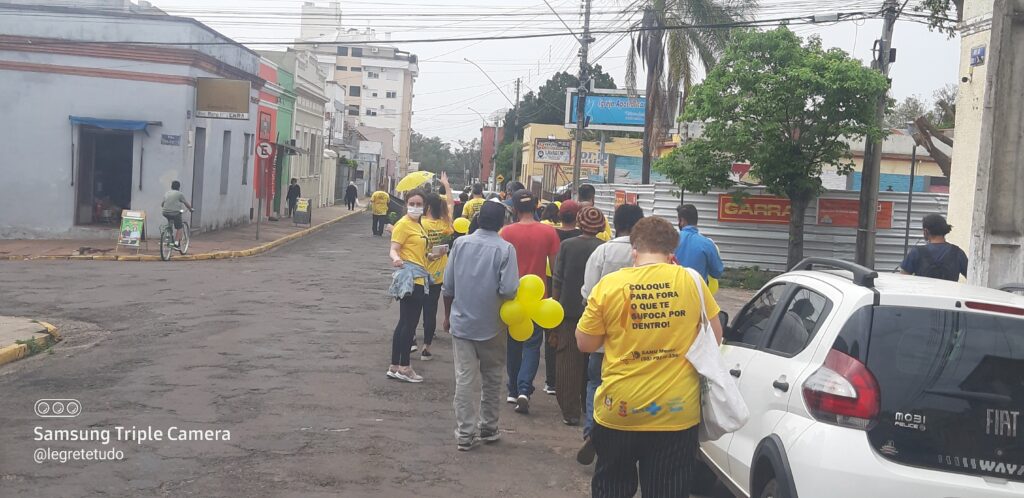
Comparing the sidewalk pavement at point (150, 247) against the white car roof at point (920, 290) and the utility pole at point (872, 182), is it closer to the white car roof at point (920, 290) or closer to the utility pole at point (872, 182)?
the utility pole at point (872, 182)

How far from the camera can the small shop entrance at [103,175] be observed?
84.0ft

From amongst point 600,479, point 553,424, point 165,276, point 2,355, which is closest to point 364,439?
point 553,424

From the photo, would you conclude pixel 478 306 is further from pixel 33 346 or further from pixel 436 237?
pixel 33 346

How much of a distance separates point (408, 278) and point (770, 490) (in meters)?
5.00

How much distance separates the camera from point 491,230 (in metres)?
7.43

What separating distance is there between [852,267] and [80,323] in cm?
1071

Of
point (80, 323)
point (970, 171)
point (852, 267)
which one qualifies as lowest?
point (80, 323)

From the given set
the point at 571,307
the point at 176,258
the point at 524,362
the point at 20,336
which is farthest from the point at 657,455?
the point at 176,258

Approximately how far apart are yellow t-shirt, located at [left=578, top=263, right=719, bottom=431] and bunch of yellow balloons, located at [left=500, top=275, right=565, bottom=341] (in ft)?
8.86

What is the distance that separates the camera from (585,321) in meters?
4.60

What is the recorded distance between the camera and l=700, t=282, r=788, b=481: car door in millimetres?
5562

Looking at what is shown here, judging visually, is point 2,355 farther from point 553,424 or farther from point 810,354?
point 810,354

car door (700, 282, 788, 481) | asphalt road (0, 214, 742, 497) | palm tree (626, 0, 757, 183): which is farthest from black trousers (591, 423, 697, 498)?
palm tree (626, 0, 757, 183)

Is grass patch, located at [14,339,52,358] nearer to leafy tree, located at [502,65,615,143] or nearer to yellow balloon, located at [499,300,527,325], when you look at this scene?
yellow balloon, located at [499,300,527,325]
